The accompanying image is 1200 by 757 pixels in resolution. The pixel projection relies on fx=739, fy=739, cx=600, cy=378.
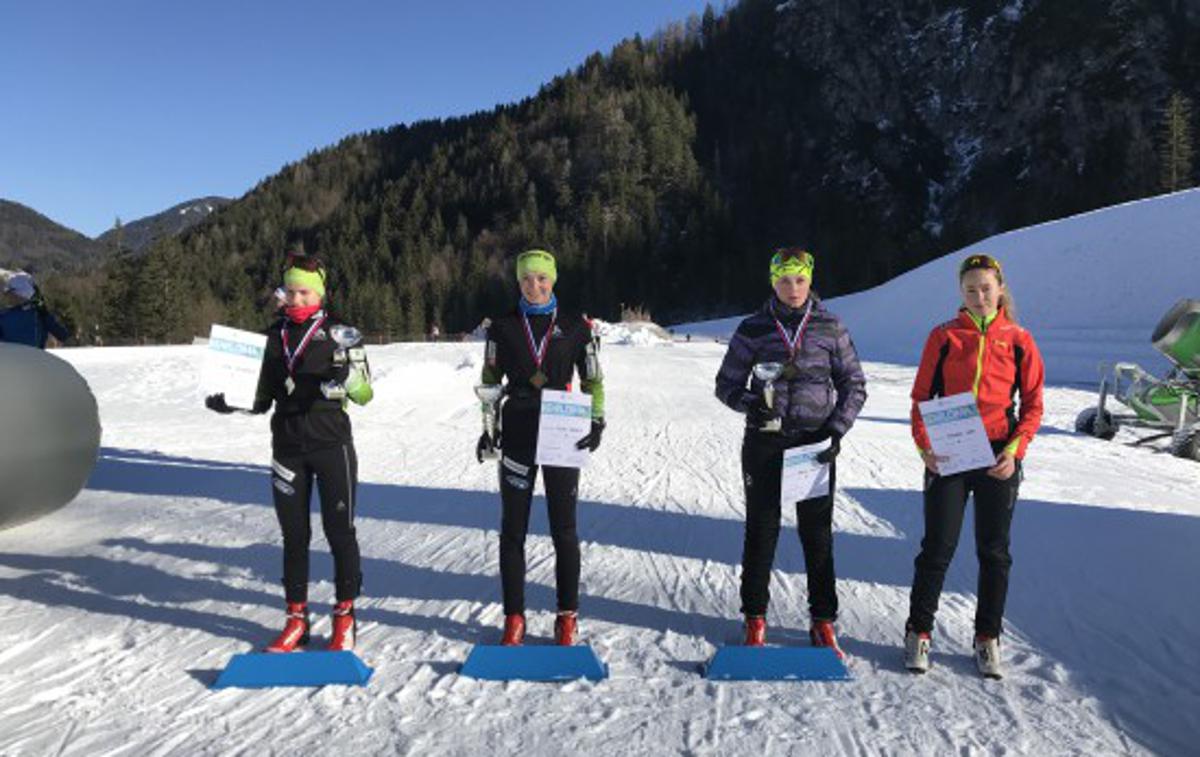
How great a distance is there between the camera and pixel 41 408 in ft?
18.3

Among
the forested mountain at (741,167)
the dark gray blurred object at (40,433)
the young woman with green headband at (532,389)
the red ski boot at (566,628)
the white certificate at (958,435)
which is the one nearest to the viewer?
the white certificate at (958,435)

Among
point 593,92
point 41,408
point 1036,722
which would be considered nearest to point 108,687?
point 41,408

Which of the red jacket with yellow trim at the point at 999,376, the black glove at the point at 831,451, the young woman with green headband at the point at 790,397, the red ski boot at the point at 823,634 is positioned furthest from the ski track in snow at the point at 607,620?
the red jacket with yellow trim at the point at 999,376

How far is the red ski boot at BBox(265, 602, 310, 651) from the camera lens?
377 centimetres

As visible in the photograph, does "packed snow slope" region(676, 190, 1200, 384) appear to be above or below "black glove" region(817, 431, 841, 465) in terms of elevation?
above

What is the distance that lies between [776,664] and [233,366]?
3051 mm

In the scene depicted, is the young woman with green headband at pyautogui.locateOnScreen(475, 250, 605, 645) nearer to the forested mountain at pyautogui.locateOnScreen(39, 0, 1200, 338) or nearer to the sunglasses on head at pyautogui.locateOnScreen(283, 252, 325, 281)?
the sunglasses on head at pyautogui.locateOnScreen(283, 252, 325, 281)

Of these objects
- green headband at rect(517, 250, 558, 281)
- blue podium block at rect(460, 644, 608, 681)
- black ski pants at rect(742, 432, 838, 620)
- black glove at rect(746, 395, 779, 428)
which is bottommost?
blue podium block at rect(460, 644, 608, 681)

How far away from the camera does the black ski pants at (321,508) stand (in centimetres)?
372

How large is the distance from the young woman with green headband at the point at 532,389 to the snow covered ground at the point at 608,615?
26.2 inches

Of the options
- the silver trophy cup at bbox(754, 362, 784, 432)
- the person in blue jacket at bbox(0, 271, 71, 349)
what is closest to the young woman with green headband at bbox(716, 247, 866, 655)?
the silver trophy cup at bbox(754, 362, 784, 432)

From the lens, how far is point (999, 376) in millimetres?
3527

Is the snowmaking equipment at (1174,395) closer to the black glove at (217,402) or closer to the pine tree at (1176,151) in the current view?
the black glove at (217,402)

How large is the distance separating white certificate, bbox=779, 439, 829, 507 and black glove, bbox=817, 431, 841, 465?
0.04 ft
